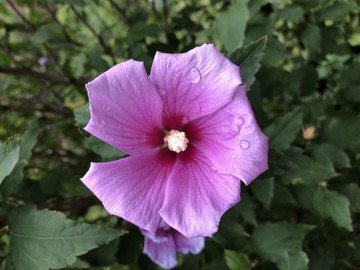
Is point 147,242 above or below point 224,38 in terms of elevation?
below

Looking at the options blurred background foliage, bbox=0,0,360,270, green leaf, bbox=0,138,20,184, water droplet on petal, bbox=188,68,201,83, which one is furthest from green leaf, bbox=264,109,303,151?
green leaf, bbox=0,138,20,184

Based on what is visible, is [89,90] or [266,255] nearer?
[89,90]

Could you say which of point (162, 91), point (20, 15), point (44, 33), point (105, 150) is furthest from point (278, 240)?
point (20, 15)

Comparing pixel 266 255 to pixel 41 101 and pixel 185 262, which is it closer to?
pixel 185 262

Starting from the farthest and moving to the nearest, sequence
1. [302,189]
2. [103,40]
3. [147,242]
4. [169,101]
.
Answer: [103,40] → [302,189] → [147,242] → [169,101]

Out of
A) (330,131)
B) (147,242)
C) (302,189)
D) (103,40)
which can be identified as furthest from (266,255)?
(103,40)

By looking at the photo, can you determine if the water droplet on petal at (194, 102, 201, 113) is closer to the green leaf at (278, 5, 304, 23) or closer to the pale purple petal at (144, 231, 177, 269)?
the pale purple petal at (144, 231, 177, 269)

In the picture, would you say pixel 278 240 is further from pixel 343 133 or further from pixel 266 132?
pixel 343 133
